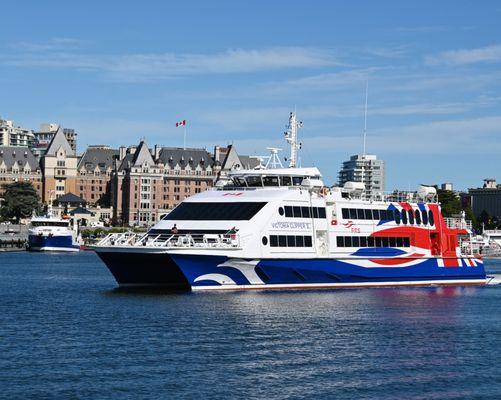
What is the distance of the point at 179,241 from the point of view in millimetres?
56406

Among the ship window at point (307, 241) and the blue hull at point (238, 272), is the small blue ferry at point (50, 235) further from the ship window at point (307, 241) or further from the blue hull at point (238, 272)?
the ship window at point (307, 241)

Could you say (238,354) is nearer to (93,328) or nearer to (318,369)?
(318,369)

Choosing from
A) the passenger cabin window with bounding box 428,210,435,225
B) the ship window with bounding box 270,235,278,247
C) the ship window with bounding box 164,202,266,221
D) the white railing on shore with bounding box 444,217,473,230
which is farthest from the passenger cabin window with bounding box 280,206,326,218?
the white railing on shore with bounding box 444,217,473,230

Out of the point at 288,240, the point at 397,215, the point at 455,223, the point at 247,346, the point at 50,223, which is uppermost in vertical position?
the point at 50,223

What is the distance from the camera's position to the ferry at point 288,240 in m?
57.1

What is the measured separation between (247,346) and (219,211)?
770 inches

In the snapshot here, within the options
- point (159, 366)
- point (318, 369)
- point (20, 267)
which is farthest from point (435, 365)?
point (20, 267)

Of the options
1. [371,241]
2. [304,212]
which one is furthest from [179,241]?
[371,241]

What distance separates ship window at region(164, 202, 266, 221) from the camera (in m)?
59.1

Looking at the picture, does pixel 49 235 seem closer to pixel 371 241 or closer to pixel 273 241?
pixel 371 241

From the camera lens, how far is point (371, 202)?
66750 millimetres

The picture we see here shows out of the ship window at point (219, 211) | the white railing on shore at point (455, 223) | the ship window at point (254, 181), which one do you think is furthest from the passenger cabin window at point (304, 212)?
the white railing on shore at point (455, 223)

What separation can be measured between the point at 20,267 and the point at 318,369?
63.9 metres

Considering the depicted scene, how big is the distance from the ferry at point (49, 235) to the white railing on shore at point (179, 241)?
292ft
